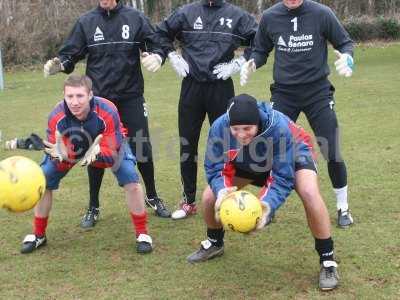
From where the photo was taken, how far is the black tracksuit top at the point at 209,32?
590cm

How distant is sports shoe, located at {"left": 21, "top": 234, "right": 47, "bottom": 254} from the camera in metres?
5.38

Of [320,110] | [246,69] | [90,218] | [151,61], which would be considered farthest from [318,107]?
[90,218]

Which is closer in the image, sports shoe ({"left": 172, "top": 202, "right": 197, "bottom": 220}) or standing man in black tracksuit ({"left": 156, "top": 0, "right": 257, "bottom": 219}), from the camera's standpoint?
standing man in black tracksuit ({"left": 156, "top": 0, "right": 257, "bottom": 219})

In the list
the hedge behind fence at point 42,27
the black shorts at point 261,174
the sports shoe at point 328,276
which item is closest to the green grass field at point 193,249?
the sports shoe at point 328,276

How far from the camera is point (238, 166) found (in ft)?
15.4

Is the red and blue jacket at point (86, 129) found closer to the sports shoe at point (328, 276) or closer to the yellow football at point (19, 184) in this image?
the yellow football at point (19, 184)

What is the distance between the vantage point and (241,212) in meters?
4.17

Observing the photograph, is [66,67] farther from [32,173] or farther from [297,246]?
[297,246]

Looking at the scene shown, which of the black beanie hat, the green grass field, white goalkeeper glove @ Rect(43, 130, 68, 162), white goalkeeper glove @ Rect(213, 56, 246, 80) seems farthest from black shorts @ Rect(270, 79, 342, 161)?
white goalkeeper glove @ Rect(43, 130, 68, 162)

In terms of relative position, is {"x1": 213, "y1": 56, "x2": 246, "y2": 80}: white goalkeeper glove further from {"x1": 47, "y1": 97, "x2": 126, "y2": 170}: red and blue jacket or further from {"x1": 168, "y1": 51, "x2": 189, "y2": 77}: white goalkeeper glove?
A: {"x1": 47, "y1": 97, "x2": 126, "y2": 170}: red and blue jacket

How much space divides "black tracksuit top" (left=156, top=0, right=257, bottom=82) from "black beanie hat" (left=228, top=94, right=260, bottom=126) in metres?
1.71

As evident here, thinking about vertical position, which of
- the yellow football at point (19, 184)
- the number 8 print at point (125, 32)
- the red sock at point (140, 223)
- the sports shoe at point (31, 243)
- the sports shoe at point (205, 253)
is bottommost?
the sports shoe at point (205, 253)

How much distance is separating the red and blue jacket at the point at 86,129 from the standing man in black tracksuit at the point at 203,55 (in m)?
1.12

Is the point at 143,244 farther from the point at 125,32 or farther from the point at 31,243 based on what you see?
the point at 125,32
